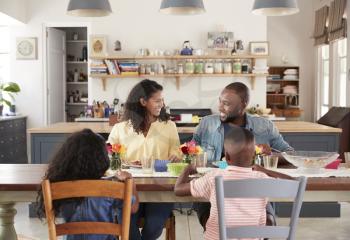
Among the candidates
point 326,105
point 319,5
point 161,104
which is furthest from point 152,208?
point 319,5

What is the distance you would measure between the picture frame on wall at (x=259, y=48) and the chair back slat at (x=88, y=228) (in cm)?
635

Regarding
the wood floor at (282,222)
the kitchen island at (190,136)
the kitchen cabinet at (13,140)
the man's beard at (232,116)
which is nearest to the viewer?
the man's beard at (232,116)

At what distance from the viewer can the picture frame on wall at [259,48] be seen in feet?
26.9

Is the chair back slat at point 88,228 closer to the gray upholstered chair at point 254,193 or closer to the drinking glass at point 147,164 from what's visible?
the gray upholstered chair at point 254,193

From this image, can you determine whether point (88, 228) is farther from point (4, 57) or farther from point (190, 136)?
point (4, 57)

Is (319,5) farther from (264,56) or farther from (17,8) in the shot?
(17,8)

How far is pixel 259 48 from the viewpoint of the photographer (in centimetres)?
823

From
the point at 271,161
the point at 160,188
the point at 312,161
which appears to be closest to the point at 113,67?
the point at 271,161

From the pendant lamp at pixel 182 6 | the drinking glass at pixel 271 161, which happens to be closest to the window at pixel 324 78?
the pendant lamp at pixel 182 6

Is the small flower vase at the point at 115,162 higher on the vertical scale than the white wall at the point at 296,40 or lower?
lower

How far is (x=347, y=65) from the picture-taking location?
8539 millimetres

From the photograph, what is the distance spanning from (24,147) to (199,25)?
3430 mm

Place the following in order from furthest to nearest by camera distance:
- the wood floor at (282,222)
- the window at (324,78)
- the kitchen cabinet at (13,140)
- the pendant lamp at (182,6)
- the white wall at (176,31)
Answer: the window at (324,78), the white wall at (176,31), the kitchen cabinet at (13,140), the pendant lamp at (182,6), the wood floor at (282,222)

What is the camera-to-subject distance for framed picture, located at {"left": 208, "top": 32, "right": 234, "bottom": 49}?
8242 mm
